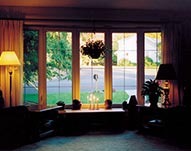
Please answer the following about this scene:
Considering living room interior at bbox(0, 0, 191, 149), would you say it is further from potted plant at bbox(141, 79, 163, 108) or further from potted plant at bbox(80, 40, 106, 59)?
potted plant at bbox(80, 40, 106, 59)

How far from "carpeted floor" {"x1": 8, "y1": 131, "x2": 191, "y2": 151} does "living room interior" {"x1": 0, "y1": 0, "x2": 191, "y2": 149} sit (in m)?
0.33

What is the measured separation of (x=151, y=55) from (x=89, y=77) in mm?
1475

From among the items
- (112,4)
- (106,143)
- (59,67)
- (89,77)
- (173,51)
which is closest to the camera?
(106,143)

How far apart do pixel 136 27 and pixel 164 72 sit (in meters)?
1.31

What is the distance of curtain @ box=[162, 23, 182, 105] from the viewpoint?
6.32m

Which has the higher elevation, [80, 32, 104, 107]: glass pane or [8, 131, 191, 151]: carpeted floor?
[80, 32, 104, 107]: glass pane

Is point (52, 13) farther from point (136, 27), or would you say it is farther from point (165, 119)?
point (165, 119)

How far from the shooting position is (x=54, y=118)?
584 centimetres

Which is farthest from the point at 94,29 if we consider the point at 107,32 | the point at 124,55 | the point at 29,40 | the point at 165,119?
the point at 165,119

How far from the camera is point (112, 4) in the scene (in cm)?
600

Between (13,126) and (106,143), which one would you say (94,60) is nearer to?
(106,143)

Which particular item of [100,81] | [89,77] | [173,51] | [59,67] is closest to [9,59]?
[59,67]

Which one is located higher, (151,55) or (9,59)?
(151,55)

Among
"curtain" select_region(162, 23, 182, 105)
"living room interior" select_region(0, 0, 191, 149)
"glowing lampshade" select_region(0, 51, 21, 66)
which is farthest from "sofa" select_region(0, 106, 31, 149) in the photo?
"curtain" select_region(162, 23, 182, 105)
